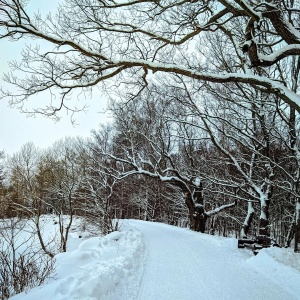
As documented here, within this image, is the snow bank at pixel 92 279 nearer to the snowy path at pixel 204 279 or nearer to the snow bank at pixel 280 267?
the snowy path at pixel 204 279

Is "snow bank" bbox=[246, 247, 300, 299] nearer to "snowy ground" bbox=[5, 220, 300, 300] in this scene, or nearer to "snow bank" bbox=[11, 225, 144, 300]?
"snowy ground" bbox=[5, 220, 300, 300]

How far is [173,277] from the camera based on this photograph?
5512 mm

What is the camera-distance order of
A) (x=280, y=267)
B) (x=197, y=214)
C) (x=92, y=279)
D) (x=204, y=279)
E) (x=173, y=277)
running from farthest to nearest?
(x=197, y=214)
(x=280, y=267)
(x=173, y=277)
(x=204, y=279)
(x=92, y=279)

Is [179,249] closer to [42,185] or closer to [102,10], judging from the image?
[102,10]

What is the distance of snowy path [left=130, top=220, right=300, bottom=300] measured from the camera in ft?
14.9

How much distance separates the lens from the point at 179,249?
8906 millimetres

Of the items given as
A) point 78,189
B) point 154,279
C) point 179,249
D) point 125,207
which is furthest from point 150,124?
point 125,207

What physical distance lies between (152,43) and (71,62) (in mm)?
2313

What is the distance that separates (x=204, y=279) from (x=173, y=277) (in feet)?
2.24

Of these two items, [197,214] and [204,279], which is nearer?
[204,279]

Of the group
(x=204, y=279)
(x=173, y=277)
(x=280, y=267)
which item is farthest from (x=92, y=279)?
(x=280, y=267)

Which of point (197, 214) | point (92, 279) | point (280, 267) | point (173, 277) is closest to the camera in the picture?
point (92, 279)

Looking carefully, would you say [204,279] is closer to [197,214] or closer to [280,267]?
[280,267]

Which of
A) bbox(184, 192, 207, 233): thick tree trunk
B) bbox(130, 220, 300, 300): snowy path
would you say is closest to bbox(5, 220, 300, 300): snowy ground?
bbox(130, 220, 300, 300): snowy path
